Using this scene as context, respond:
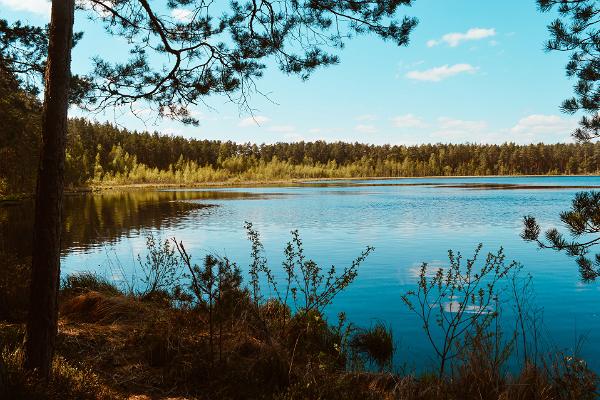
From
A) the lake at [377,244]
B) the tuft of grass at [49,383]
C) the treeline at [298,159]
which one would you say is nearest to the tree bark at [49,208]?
the tuft of grass at [49,383]

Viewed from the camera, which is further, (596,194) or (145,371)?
(596,194)

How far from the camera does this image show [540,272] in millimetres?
16406

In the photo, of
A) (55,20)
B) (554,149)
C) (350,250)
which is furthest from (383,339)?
(554,149)

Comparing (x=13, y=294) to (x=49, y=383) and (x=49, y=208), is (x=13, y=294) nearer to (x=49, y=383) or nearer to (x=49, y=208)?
(x=49, y=383)

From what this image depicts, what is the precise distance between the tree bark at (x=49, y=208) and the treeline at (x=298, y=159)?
103m

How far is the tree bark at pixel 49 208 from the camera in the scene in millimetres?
4766

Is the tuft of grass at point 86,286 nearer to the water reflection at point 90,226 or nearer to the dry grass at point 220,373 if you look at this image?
the dry grass at point 220,373

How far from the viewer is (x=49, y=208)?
4.75 meters

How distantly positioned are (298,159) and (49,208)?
17594 cm

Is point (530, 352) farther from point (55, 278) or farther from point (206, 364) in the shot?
point (55, 278)

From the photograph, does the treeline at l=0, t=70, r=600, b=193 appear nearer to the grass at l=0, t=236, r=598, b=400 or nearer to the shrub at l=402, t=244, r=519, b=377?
the shrub at l=402, t=244, r=519, b=377

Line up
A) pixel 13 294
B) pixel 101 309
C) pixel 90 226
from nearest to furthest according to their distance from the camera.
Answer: pixel 13 294, pixel 101 309, pixel 90 226

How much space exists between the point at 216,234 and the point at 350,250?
875 centimetres

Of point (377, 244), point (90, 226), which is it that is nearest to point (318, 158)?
point (90, 226)
